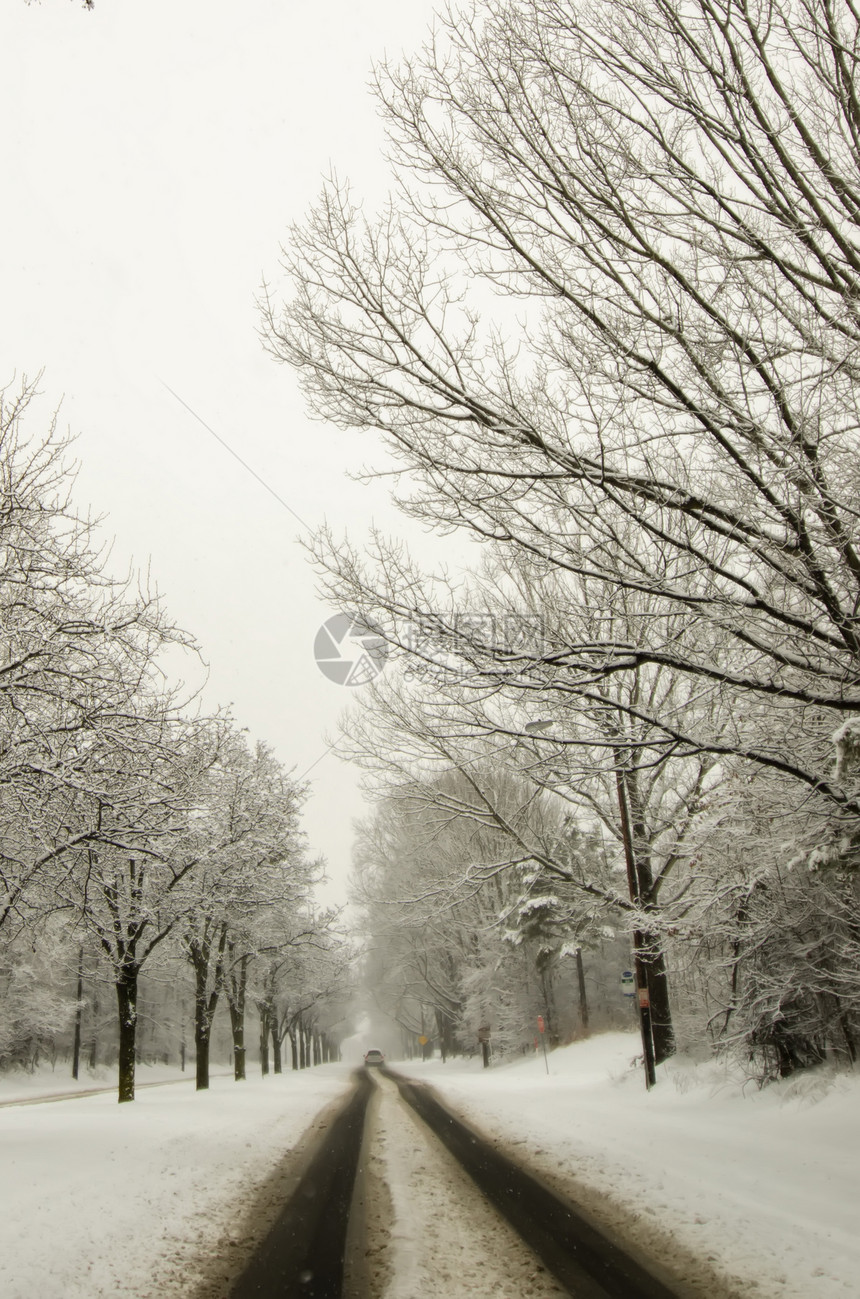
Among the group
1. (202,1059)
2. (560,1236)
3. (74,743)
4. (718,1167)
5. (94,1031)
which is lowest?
(94,1031)

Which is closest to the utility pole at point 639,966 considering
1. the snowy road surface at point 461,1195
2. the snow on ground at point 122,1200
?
the snowy road surface at point 461,1195

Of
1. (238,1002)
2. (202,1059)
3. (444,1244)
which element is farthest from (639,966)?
(238,1002)

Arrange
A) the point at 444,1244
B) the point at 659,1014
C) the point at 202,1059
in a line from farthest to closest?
the point at 202,1059 < the point at 659,1014 < the point at 444,1244

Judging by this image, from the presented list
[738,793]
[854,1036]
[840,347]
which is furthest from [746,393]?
Answer: [854,1036]

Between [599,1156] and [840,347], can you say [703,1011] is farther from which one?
[840,347]

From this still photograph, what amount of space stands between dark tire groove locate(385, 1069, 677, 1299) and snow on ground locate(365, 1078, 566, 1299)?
137 millimetres

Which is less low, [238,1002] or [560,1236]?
[560,1236]

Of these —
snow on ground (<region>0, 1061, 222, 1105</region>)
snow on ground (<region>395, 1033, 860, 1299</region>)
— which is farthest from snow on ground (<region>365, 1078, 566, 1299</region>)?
snow on ground (<region>0, 1061, 222, 1105</region>)

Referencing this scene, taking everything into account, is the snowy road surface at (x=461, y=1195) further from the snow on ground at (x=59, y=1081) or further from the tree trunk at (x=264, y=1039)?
the snow on ground at (x=59, y=1081)

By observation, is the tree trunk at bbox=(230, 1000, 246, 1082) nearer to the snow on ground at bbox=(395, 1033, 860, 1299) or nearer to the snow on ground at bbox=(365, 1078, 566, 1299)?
the snow on ground at bbox=(395, 1033, 860, 1299)

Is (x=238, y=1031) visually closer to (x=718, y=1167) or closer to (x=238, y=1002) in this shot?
(x=238, y=1002)

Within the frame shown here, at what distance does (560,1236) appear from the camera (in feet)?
20.4

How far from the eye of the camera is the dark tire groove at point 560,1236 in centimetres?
514

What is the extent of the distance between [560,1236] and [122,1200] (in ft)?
13.3
